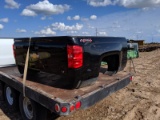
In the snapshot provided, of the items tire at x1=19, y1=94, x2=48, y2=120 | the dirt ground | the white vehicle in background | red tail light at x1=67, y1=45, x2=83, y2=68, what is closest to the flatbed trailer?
tire at x1=19, y1=94, x2=48, y2=120

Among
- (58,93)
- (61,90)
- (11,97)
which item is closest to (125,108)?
(61,90)

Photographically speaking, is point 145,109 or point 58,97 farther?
point 145,109

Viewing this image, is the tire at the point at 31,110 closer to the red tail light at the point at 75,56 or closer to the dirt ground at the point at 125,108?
the dirt ground at the point at 125,108

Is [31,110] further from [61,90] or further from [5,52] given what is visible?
[5,52]

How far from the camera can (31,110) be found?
4.37m

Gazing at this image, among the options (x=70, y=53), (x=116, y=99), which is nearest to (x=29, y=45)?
(x=70, y=53)

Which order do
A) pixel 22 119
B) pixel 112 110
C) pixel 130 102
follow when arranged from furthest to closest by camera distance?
1. pixel 130 102
2. pixel 112 110
3. pixel 22 119

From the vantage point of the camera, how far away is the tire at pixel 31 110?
394 centimetres

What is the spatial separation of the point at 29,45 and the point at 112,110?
2523 mm

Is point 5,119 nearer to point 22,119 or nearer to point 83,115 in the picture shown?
point 22,119

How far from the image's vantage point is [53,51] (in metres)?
3.86

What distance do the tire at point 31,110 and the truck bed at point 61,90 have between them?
24 cm

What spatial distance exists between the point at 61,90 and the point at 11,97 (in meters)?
2.02

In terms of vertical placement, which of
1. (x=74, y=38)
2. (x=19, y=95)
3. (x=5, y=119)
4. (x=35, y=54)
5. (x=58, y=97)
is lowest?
(x=5, y=119)
